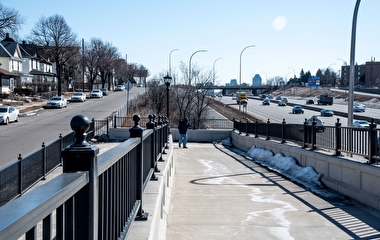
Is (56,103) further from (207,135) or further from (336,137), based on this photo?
(336,137)

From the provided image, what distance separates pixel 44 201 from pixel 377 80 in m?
154

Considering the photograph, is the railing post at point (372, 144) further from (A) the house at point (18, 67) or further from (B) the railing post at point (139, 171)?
(A) the house at point (18, 67)

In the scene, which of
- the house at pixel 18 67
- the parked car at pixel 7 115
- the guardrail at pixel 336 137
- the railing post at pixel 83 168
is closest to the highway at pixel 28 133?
the parked car at pixel 7 115

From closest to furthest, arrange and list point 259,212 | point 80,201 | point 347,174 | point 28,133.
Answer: point 80,201 → point 259,212 → point 347,174 → point 28,133

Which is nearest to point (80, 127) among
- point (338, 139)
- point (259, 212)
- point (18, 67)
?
point (259, 212)

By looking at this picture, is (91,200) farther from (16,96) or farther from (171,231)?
(16,96)

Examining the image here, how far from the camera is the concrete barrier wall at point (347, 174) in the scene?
996 cm

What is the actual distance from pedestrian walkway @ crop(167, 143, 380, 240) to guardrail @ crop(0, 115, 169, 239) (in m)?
3.75

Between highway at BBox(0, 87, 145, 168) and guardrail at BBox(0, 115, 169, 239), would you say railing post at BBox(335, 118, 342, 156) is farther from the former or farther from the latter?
highway at BBox(0, 87, 145, 168)

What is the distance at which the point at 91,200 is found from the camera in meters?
2.81

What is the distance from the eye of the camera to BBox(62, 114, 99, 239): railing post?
2.63 m

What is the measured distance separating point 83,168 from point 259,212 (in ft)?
24.3

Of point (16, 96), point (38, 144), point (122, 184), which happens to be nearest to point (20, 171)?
point (122, 184)

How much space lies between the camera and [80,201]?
2.75m
